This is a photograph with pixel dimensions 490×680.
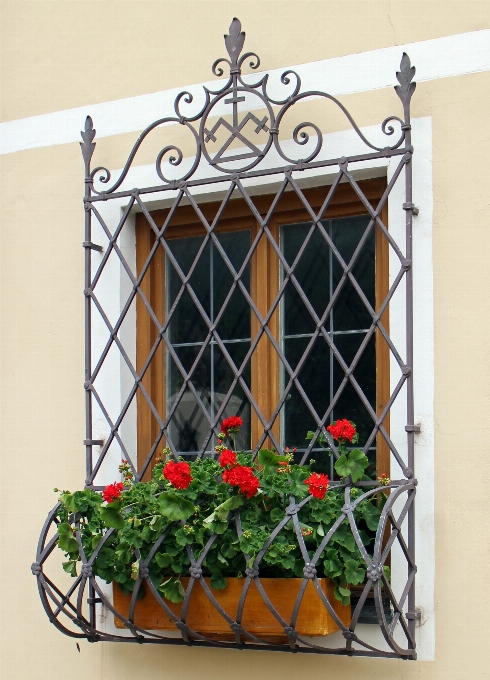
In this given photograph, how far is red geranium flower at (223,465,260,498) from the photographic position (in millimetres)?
3408

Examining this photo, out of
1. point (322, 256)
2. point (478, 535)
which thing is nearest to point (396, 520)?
point (478, 535)

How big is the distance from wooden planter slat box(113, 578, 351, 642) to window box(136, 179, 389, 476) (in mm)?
507

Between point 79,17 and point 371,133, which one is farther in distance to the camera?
point 79,17

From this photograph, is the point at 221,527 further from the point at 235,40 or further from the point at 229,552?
the point at 235,40

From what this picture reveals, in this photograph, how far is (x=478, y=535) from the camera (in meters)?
3.51

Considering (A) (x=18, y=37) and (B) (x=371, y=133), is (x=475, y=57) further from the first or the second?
(A) (x=18, y=37)

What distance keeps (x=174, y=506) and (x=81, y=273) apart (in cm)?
117

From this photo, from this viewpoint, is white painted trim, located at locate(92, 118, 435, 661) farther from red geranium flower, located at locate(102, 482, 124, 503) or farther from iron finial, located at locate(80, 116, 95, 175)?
red geranium flower, located at locate(102, 482, 124, 503)

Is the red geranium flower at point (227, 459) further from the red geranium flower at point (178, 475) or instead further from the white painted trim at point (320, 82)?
the white painted trim at point (320, 82)

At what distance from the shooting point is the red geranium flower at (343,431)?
3.57 meters

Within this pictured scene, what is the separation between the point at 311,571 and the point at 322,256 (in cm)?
119

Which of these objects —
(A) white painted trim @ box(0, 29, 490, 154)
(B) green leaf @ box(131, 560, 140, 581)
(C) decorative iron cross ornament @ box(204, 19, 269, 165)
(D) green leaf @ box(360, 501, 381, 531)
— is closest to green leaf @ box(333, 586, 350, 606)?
(D) green leaf @ box(360, 501, 381, 531)

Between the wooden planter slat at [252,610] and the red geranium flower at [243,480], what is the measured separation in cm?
27

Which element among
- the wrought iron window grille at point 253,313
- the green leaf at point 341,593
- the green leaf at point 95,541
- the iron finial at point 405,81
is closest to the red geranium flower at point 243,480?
the wrought iron window grille at point 253,313
